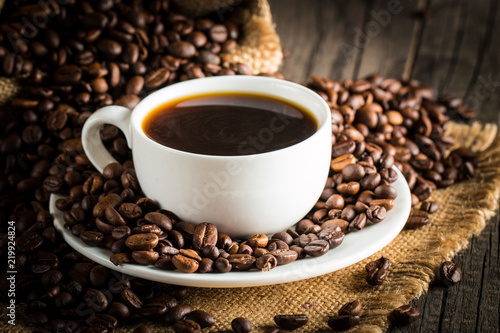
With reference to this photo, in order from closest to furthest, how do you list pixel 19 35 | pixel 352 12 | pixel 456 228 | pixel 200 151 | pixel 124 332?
1. pixel 124 332
2. pixel 200 151
3. pixel 456 228
4. pixel 19 35
5. pixel 352 12

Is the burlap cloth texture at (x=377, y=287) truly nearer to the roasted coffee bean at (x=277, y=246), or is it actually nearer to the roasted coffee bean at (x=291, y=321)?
the roasted coffee bean at (x=291, y=321)

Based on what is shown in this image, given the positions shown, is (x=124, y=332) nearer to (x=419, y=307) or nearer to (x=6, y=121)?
(x=419, y=307)

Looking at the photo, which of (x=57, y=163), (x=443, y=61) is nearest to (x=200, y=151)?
(x=57, y=163)

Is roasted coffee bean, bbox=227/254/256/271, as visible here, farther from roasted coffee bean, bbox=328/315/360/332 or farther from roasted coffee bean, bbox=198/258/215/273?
roasted coffee bean, bbox=328/315/360/332

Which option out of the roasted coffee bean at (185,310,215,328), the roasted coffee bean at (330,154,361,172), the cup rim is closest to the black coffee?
the cup rim

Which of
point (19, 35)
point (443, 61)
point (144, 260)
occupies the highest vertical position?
point (19, 35)

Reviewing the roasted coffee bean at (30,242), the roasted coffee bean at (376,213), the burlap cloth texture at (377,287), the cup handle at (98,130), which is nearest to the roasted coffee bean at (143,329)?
the burlap cloth texture at (377,287)

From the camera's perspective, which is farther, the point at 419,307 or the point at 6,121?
the point at 6,121
